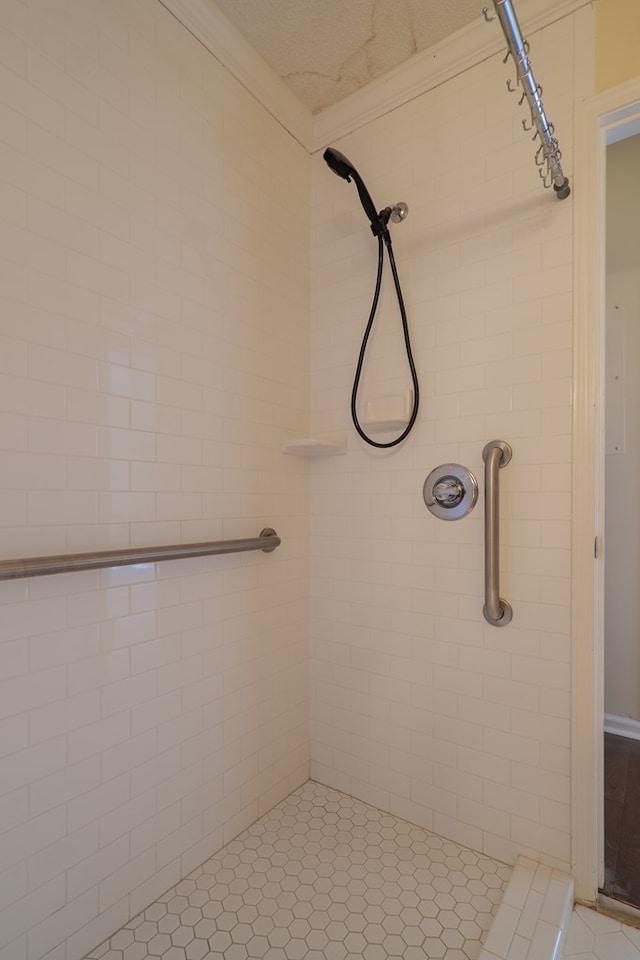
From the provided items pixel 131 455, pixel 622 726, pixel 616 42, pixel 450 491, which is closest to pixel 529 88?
pixel 616 42

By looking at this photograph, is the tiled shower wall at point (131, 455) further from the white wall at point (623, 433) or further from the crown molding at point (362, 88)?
the white wall at point (623, 433)

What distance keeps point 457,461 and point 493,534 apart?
0.80 feet

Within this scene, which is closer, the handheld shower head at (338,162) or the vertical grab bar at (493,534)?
the vertical grab bar at (493,534)

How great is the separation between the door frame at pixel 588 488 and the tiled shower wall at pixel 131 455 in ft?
2.85

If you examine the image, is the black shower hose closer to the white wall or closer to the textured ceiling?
Result: the textured ceiling

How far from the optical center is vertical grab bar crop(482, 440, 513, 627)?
1.26m

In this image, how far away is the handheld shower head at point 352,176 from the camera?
137cm

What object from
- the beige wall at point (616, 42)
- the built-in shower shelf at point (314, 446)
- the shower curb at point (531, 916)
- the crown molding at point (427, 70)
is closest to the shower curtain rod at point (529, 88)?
the beige wall at point (616, 42)

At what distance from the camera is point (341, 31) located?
1372mm

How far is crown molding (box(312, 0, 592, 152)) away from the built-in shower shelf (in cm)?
108

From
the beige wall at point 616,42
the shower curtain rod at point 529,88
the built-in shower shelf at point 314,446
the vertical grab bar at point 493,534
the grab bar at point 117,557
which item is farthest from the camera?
the built-in shower shelf at point 314,446

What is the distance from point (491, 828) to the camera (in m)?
1.32

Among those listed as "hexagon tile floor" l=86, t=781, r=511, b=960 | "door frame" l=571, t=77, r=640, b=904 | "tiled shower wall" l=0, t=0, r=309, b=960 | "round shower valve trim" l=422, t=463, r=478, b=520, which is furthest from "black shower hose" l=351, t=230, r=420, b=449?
"hexagon tile floor" l=86, t=781, r=511, b=960

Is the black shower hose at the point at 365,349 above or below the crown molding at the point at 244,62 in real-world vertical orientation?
below
